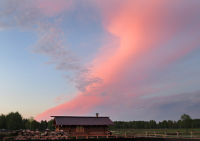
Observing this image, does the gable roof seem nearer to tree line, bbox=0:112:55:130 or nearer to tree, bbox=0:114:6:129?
tree line, bbox=0:112:55:130

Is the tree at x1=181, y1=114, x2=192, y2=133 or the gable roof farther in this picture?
the tree at x1=181, y1=114, x2=192, y2=133

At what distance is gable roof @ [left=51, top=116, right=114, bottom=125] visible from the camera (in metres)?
34.7

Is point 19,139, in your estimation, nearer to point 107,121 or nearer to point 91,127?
point 91,127

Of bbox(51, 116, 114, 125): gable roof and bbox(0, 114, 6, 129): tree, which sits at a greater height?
bbox(51, 116, 114, 125): gable roof

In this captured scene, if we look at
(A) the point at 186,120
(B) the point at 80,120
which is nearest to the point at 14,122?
(B) the point at 80,120

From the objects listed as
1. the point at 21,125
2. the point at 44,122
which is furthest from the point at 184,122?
the point at 44,122

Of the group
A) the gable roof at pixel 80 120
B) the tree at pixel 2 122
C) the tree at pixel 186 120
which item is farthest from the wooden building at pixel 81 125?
the tree at pixel 2 122

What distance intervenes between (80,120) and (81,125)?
4.68 feet

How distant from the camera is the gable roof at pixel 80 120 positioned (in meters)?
34.7

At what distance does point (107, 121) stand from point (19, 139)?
58.4 ft

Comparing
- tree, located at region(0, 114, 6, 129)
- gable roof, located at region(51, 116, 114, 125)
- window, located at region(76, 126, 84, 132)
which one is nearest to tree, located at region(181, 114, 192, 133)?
gable roof, located at region(51, 116, 114, 125)

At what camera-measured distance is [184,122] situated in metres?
62.8

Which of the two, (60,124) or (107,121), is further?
(107,121)

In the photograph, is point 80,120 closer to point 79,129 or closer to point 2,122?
point 79,129
